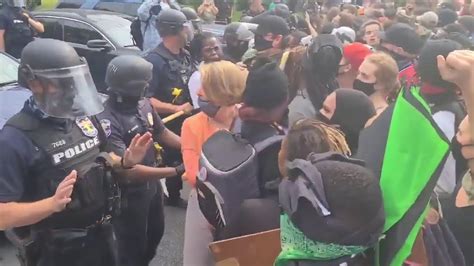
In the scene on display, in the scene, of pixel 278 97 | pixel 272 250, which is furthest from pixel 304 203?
pixel 278 97

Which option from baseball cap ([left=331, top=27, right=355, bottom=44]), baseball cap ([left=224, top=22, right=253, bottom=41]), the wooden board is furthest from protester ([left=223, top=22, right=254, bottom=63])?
the wooden board

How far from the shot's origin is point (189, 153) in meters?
3.03

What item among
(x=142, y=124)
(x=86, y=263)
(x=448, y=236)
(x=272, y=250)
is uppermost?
(x=448, y=236)

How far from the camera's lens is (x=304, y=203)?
1.53m

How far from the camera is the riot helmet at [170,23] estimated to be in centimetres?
500

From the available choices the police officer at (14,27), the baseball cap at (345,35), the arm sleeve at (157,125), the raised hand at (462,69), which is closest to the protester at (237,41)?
the baseball cap at (345,35)

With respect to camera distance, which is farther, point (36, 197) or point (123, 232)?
point (123, 232)

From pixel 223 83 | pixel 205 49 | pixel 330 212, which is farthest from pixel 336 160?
pixel 205 49

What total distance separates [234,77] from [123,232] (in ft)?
3.86

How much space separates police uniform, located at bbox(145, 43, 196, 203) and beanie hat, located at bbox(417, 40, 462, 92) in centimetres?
224

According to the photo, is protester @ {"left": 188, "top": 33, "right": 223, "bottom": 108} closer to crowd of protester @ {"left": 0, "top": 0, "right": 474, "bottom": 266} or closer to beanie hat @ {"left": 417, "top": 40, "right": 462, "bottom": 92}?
crowd of protester @ {"left": 0, "top": 0, "right": 474, "bottom": 266}

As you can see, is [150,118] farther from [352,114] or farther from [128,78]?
[352,114]

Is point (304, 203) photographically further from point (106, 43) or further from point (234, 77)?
point (106, 43)

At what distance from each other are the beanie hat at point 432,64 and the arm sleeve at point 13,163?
205 cm
